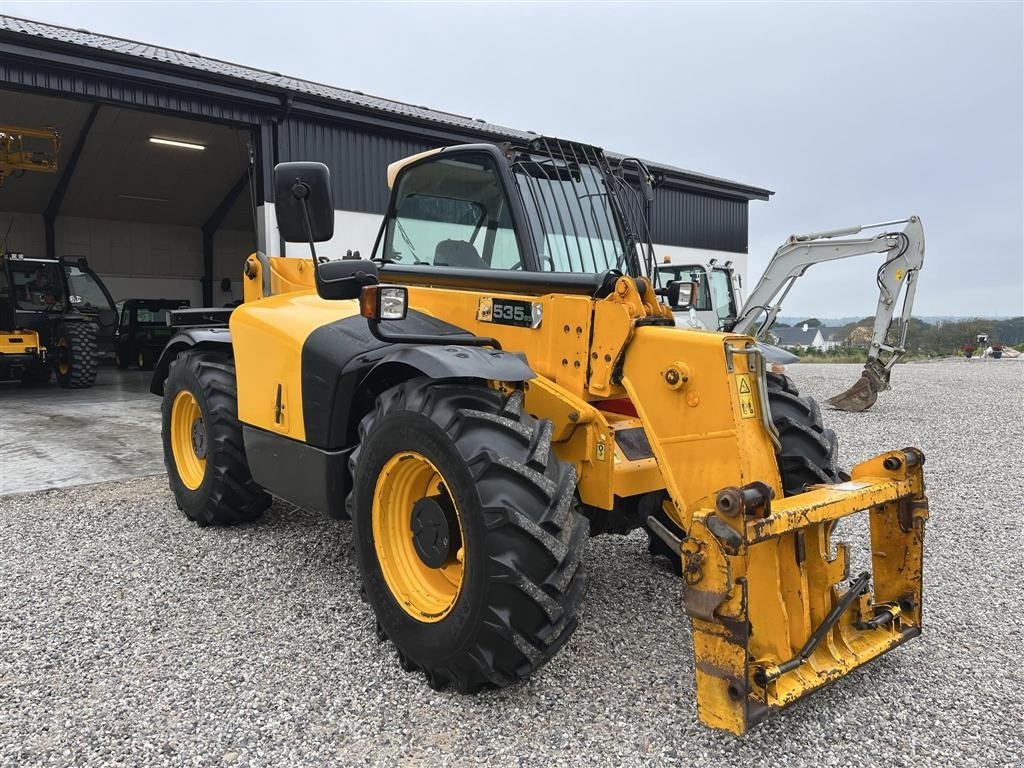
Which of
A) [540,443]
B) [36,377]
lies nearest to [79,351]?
[36,377]

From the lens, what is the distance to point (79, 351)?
13617mm

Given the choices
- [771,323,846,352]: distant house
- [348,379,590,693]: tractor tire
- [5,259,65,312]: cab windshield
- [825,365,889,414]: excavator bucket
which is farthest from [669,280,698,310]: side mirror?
[771,323,846,352]: distant house

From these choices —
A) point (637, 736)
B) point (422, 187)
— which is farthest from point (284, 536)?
point (637, 736)

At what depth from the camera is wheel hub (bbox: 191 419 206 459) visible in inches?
193

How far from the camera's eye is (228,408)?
4617 millimetres

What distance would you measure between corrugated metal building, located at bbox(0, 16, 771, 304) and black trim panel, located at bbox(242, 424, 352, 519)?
2384 millimetres

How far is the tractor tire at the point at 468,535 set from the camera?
2.52m

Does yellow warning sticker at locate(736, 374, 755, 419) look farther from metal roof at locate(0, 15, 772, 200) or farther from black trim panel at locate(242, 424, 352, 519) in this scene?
metal roof at locate(0, 15, 772, 200)

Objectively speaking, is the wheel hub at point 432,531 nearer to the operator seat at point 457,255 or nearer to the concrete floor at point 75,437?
the operator seat at point 457,255

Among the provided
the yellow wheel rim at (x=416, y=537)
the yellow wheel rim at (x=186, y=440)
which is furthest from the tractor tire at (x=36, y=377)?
the yellow wheel rim at (x=416, y=537)

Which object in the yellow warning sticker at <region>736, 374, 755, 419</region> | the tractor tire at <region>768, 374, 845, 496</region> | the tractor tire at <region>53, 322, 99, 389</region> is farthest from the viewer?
the tractor tire at <region>53, 322, 99, 389</region>

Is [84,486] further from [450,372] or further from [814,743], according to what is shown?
[814,743]

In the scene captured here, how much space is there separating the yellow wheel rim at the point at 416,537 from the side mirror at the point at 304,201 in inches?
40.3

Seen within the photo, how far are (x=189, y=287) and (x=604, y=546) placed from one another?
81.2 ft
